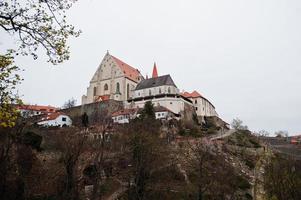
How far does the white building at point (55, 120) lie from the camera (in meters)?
56.1

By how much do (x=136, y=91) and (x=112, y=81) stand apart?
7704 millimetres

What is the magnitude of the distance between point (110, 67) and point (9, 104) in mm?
68201

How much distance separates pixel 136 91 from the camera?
6875cm

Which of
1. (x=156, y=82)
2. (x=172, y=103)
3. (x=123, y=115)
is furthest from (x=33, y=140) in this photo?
(x=156, y=82)

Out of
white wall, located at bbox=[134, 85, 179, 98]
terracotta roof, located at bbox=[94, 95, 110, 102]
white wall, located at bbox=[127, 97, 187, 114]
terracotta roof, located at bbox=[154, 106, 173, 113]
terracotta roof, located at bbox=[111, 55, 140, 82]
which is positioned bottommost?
terracotta roof, located at bbox=[154, 106, 173, 113]

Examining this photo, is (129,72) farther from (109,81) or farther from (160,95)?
(160,95)

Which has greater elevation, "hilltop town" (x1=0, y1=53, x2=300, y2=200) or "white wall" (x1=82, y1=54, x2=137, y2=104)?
"white wall" (x1=82, y1=54, x2=137, y2=104)

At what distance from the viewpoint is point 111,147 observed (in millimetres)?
34906

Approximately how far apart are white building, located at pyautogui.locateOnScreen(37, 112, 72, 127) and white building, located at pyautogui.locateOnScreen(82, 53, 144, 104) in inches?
455

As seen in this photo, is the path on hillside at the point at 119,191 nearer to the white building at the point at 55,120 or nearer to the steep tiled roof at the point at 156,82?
the white building at the point at 55,120

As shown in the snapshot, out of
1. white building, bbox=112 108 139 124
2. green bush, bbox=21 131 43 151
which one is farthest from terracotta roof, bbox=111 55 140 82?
green bush, bbox=21 131 43 151

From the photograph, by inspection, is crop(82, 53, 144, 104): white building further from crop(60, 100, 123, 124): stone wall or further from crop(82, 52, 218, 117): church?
crop(60, 100, 123, 124): stone wall

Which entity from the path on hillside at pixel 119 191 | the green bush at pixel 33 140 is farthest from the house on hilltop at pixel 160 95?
the path on hillside at pixel 119 191

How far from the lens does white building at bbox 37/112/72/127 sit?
56.1 metres
